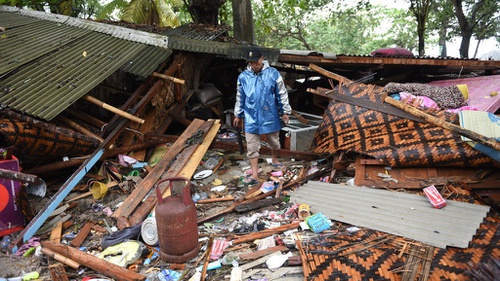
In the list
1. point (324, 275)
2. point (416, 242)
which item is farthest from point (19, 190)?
point (416, 242)

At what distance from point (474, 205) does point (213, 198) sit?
3340 mm

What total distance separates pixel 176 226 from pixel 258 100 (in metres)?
2.57

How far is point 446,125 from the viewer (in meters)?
4.62

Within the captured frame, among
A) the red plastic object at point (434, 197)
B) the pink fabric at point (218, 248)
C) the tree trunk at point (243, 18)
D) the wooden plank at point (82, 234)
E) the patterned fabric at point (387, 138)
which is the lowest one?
the wooden plank at point (82, 234)

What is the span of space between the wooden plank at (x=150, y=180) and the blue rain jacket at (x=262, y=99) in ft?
3.52

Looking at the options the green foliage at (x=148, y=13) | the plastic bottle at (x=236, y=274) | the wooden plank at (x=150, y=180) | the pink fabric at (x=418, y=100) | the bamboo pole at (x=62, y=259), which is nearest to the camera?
the plastic bottle at (x=236, y=274)

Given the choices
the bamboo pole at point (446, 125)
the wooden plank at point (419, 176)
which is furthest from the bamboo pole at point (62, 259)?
the bamboo pole at point (446, 125)

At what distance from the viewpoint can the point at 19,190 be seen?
4488 millimetres

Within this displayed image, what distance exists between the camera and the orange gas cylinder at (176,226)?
3.72 m

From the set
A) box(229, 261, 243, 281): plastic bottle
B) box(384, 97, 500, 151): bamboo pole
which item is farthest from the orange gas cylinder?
box(384, 97, 500, 151): bamboo pole

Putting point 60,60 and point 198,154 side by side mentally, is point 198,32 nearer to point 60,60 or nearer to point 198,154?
point 60,60

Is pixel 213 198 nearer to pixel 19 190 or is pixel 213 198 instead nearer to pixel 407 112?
pixel 19 190

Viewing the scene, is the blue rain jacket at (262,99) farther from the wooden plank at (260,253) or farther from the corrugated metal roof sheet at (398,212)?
the wooden plank at (260,253)

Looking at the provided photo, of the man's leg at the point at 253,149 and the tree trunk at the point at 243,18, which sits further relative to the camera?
the tree trunk at the point at 243,18
